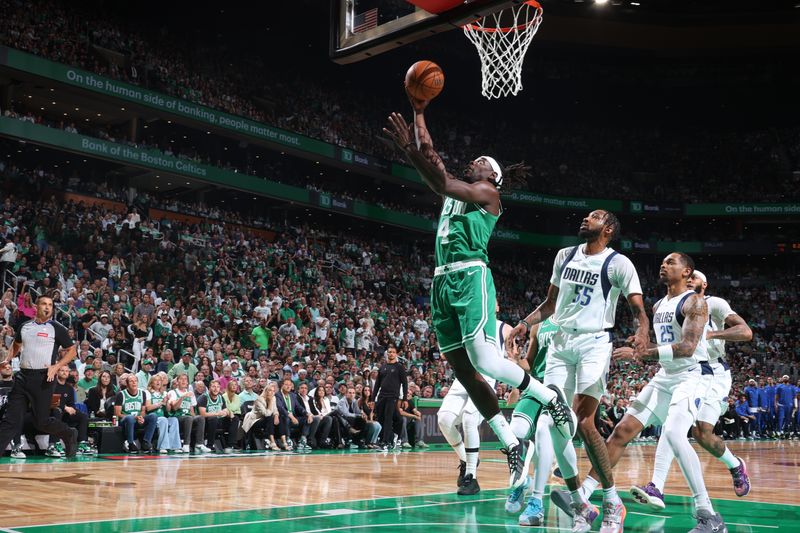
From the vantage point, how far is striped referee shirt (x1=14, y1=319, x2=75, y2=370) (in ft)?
28.3

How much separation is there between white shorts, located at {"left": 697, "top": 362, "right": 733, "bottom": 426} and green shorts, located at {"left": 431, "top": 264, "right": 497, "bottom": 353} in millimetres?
2787

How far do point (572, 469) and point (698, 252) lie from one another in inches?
1589

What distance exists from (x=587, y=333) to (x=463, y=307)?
917mm

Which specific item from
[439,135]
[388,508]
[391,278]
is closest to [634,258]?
[439,135]

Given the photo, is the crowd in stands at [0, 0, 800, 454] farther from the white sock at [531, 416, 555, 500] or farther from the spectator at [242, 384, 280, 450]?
the white sock at [531, 416, 555, 500]

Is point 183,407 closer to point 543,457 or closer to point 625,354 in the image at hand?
point 543,457

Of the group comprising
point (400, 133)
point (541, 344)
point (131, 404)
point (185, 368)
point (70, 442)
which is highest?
point (400, 133)

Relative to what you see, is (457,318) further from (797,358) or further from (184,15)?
(797,358)

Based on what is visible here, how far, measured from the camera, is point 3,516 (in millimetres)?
5477

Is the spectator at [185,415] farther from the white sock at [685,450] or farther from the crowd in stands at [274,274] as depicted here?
the white sock at [685,450]

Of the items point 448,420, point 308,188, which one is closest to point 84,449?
point 448,420

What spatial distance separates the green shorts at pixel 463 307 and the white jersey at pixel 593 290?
543 mm

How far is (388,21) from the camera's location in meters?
8.21

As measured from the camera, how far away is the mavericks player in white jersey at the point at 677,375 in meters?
5.90
